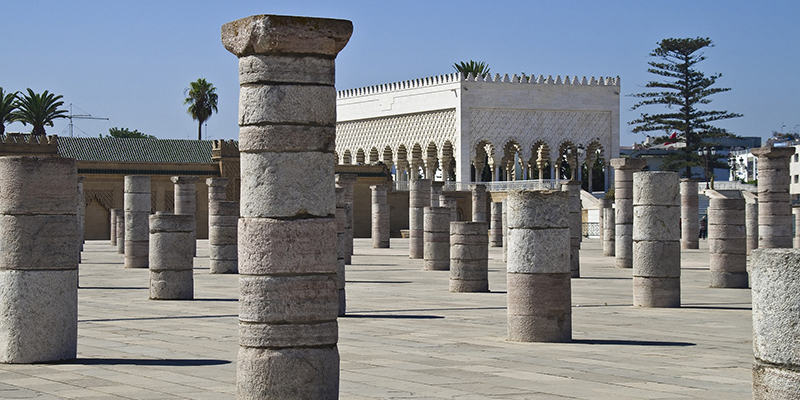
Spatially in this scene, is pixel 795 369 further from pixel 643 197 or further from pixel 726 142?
pixel 726 142

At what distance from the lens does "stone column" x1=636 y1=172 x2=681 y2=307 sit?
1212 cm

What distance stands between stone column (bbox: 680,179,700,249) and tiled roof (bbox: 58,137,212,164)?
21412 millimetres

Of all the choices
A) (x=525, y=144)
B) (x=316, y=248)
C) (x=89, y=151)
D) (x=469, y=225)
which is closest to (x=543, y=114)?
(x=525, y=144)

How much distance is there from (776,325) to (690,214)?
25759mm

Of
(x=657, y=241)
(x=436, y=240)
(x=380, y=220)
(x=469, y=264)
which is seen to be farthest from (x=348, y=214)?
(x=657, y=241)

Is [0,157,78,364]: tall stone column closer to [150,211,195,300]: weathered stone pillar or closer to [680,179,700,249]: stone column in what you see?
[150,211,195,300]: weathered stone pillar

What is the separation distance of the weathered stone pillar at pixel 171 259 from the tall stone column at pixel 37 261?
16.9 feet

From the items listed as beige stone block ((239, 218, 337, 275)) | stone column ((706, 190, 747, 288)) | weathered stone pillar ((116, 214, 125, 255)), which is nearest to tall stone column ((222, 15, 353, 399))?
beige stone block ((239, 218, 337, 275))

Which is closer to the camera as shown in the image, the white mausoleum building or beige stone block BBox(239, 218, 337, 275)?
beige stone block BBox(239, 218, 337, 275)

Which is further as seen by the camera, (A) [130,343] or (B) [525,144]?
(B) [525,144]

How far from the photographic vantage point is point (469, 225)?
49.4 feet

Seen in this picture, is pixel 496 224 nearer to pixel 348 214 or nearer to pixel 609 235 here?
pixel 609 235

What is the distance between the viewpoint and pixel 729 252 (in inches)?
614

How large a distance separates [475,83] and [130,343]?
149 feet
